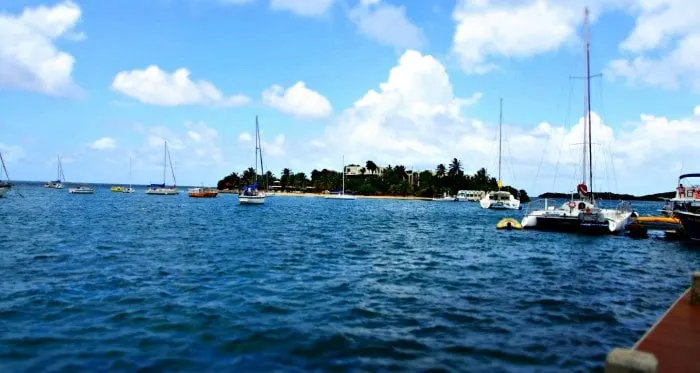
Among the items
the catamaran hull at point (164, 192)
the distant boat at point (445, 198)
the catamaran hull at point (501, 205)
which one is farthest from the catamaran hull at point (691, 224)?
the catamaran hull at point (164, 192)

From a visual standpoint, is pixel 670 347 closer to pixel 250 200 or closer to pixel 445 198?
pixel 250 200

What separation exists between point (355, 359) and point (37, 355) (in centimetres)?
671

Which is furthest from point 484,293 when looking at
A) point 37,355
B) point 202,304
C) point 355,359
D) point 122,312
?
point 37,355

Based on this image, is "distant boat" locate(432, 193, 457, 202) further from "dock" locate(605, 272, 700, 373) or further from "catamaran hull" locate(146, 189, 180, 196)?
"dock" locate(605, 272, 700, 373)

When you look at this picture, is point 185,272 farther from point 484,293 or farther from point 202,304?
point 484,293

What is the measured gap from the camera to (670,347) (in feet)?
28.0

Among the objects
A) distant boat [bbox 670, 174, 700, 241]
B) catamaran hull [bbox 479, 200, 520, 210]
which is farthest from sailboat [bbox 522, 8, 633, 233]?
catamaran hull [bbox 479, 200, 520, 210]

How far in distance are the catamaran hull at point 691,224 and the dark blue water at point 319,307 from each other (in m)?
7.91

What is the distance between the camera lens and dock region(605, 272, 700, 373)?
5617mm

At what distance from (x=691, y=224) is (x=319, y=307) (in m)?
35.2

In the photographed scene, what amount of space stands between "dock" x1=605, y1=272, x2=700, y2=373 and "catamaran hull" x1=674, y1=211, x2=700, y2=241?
29.1 metres

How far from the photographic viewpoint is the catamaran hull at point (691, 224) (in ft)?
116

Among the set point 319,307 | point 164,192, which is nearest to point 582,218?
point 319,307

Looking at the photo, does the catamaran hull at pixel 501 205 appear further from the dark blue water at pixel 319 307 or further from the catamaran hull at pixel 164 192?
A: the catamaran hull at pixel 164 192
